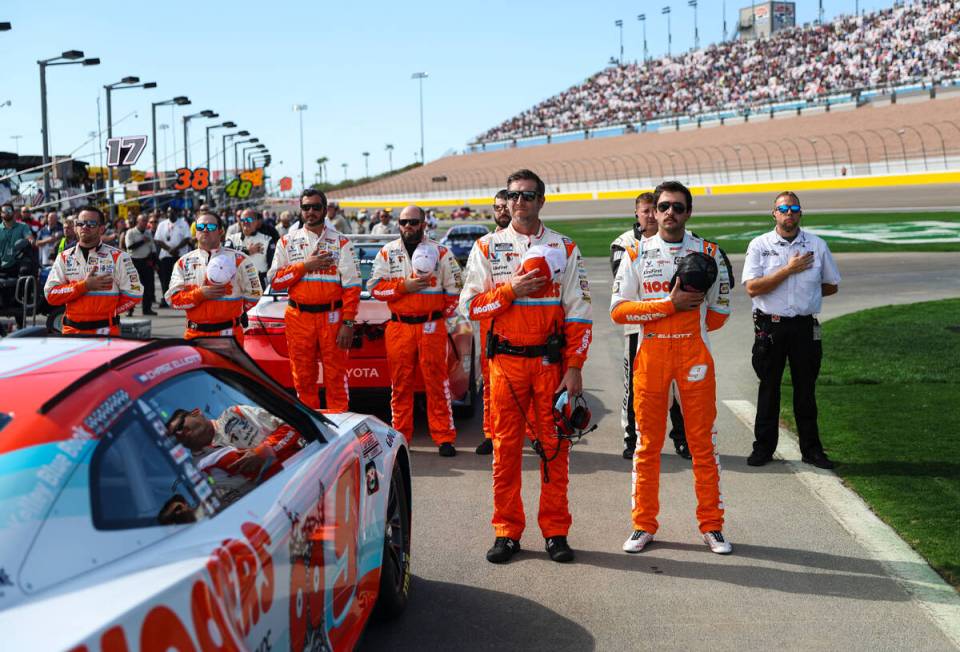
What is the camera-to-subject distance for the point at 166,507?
2611mm

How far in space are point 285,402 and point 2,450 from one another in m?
1.46

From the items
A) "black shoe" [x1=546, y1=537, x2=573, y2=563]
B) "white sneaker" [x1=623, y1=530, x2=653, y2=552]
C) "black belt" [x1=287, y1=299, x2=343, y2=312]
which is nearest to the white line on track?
"white sneaker" [x1=623, y1=530, x2=653, y2=552]

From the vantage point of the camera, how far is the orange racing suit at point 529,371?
5359mm

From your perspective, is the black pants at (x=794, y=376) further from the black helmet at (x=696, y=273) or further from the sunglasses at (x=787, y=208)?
the black helmet at (x=696, y=273)

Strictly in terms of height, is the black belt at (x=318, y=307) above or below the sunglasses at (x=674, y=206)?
below

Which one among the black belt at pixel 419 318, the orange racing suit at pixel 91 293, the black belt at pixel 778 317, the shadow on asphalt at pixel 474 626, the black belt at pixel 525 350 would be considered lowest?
the shadow on asphalt at pixel 474 626

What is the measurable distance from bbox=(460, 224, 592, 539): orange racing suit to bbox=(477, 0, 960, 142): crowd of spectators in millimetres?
70077

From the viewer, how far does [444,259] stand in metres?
8.13

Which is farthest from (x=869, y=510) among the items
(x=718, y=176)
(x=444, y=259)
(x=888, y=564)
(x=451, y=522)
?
(x=718, y=176)

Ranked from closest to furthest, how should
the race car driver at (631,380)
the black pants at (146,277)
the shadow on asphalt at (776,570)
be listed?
the shadow on asphalt at (776,570) < the race car driver at (631,380) < the black pants at (146,277)

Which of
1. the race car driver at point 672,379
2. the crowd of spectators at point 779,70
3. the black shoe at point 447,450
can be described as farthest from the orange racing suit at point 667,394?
the crowd of spectators at point 779,70

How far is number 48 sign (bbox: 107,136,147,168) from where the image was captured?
64.7 ft

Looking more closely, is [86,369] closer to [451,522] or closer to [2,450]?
[2,450]

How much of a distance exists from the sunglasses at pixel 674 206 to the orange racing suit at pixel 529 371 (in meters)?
0.61
